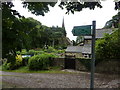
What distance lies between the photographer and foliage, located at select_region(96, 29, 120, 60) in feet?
39.3

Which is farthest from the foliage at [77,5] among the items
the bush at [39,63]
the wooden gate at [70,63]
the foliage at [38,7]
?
the bush at [39,63]

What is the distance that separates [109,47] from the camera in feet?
39.8

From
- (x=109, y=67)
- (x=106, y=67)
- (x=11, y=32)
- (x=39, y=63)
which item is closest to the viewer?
(x=11, y=32)

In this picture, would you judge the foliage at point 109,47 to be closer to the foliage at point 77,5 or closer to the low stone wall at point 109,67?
the low stone wall at point 109,67

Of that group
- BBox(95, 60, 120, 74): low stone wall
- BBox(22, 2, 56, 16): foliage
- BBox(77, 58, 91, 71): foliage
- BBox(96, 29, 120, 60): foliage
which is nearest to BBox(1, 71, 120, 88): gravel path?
BBox(22, 2, 56, 16): foliage

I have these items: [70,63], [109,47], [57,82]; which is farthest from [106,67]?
[57,82]

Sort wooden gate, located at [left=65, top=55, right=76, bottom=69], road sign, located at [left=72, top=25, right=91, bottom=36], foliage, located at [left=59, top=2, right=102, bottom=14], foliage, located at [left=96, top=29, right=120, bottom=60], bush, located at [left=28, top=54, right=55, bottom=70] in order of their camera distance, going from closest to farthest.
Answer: road sign, located at [left=72, top=25, right=91, bottom=36] → foliage, located at [left=59, top=2, right=102, bottom=14] → foliage, located at [left=96, top=29, right=120, bottom=60] → bush, located at [left=28, top=54, right=55, bottom=70] → wooden gate, located at [left=65, top=55, right=76, bottom=69]

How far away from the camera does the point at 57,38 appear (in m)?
43.3

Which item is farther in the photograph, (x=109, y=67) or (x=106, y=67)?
(x=106, y=67)

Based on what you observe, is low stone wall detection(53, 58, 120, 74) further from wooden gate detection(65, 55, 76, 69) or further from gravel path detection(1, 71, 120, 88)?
gravel path detection(1, 71, 120, 88)

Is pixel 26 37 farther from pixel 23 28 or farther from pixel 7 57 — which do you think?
pixel 7 57

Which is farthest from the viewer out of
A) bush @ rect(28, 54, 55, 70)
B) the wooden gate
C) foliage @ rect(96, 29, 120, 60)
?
the wooden gate

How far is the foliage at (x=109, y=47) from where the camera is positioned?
471 inches

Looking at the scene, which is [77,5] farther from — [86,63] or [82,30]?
[86,63]
